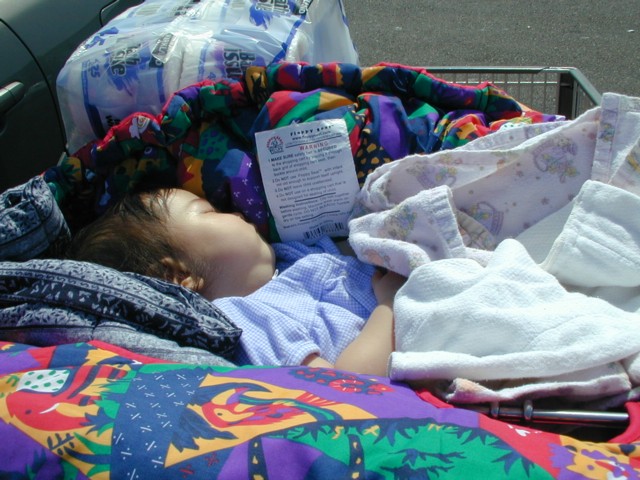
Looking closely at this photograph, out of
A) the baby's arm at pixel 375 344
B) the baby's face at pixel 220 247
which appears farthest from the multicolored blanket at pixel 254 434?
the baby's face at pixel 220 247

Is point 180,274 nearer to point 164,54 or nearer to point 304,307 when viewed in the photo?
point 304,307

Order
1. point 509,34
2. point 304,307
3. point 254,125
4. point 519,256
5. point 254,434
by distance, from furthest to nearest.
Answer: point 509,34 → point 254,125 → point 304,307 → point 519,256 → point 254,434

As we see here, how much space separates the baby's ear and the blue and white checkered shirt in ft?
0.33

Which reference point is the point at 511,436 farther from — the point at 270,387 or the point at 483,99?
the point at 483,99

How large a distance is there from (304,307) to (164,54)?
81 cm

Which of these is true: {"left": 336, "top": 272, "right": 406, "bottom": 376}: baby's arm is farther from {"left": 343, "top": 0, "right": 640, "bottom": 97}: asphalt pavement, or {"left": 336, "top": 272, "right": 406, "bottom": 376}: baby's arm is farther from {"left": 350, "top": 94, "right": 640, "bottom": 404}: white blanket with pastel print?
{"left": 343, "top": 0, "right": 640, "bottom": 97}: asphalt pavement

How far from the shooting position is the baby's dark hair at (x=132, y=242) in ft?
5.31

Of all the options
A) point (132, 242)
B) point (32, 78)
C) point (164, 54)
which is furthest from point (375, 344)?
point (32, 78)

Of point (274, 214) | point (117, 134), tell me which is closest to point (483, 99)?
point (274, 214)

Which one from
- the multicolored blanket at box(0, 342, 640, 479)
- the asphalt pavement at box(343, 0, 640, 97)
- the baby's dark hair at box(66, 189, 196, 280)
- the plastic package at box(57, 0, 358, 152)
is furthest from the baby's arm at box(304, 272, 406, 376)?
the asphalt pavement at box(343, 0, 640, 97)

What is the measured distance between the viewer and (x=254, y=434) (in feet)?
3.17

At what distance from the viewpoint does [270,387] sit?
3.65ft

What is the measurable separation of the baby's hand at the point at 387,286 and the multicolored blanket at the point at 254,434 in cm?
42

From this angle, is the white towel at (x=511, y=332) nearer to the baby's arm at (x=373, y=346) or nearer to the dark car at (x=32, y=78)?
the baby's arm at (x=373, y=346)
